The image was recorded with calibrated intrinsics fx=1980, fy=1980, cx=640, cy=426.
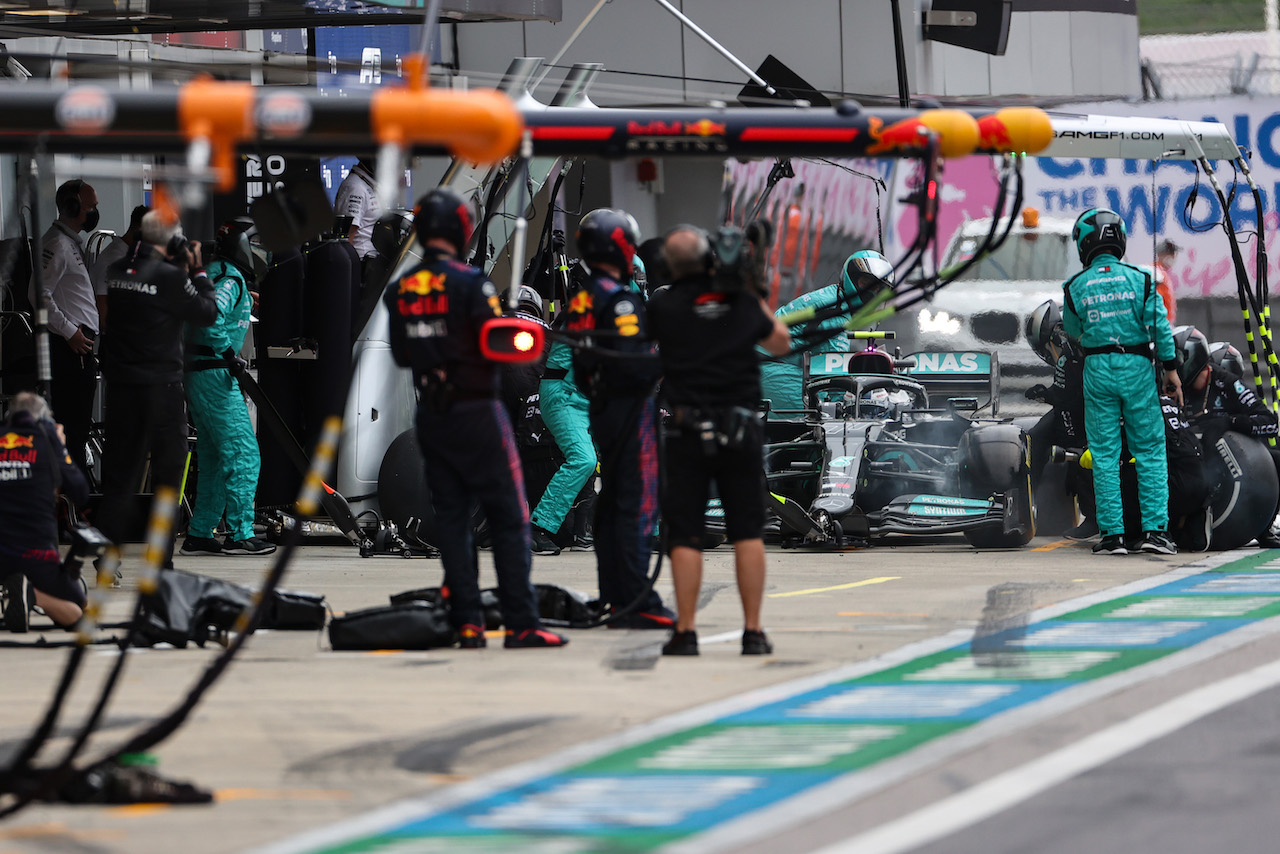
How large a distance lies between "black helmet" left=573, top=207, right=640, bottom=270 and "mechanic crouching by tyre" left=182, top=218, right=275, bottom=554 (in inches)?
172

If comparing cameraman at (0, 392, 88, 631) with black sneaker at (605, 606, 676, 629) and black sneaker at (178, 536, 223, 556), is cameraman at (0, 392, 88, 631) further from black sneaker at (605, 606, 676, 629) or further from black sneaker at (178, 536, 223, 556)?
black sneaker at (178, 536, 223, 556)

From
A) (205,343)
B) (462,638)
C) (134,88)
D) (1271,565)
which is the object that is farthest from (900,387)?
(134,88)

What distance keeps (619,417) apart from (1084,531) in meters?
5.89

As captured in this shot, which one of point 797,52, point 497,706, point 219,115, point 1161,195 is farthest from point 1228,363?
point 797,52

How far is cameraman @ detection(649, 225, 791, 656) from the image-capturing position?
8797 mm

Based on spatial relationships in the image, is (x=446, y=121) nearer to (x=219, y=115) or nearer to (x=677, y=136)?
(x=219, y=115)

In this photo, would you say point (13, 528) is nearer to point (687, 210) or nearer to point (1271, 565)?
point (1271, 565)

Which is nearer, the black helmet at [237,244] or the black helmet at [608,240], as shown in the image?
the black helmet at [608,240]

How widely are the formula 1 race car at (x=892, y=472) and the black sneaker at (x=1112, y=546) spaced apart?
0.69 metres

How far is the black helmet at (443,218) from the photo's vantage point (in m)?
9.10

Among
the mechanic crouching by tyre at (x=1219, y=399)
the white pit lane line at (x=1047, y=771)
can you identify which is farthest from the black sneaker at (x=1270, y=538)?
the white pit lane line at (x=1047, y=771)

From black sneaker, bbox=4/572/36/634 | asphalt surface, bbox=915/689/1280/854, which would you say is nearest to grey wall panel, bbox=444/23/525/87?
black sneaker, bbox=4/572/36/634

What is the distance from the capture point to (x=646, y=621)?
9961 millimetres

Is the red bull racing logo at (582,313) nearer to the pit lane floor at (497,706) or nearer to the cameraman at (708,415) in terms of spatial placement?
the cameraman at (708,415)
